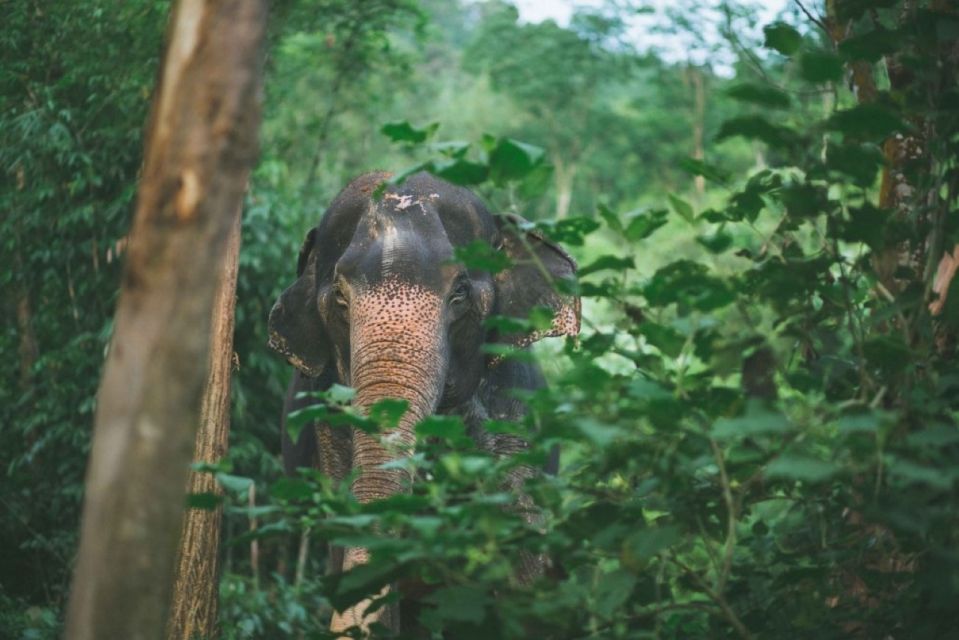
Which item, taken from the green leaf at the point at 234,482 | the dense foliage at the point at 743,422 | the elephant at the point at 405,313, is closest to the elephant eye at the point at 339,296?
the elephant at the point at 405,313

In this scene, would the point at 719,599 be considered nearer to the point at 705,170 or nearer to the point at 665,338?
the point at 665,338

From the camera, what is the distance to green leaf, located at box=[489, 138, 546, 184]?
274cm

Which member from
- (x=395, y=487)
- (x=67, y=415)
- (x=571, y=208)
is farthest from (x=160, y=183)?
(x=571, y=208)

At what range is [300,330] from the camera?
→ 6199 mm

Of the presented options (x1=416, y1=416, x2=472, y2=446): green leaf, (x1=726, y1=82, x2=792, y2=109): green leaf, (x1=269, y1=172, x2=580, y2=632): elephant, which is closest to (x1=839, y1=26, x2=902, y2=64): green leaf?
(x1=726, y1=82, x2=792, y2=109): green leaf

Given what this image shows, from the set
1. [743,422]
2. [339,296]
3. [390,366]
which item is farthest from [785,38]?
[339,296]

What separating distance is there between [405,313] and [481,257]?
261 centimetres

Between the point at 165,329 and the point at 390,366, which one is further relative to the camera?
the point at 390,366

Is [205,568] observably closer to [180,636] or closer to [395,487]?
[180,636]

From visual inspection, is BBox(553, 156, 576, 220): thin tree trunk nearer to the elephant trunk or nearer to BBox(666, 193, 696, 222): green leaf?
the elephant trunk

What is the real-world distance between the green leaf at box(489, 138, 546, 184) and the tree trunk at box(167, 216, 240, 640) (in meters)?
2.60

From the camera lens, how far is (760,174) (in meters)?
3.37

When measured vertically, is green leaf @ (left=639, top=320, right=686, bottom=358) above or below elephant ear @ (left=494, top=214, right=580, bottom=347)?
below

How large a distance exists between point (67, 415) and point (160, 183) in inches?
229
